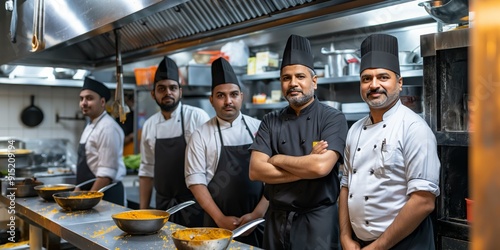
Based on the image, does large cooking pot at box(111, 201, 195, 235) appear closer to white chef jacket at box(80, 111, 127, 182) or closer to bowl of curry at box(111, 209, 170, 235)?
bowl of curry at box(111, 209, 170, 235)

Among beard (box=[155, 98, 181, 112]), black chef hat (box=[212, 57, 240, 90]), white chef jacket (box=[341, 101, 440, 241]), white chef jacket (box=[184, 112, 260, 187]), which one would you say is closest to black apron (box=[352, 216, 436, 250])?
white chef jacket (box=[341, 101, 440, 241])

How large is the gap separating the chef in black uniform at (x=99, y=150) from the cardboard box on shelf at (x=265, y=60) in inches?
60.1

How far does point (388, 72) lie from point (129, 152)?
16.9 ft

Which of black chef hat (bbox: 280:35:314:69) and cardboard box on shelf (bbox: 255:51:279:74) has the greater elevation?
cardboard box on shelf (bbox: 255:51:279:74)

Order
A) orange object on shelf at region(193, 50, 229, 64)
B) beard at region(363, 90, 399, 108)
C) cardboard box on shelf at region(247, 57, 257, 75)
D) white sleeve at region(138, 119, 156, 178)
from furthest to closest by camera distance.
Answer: orange object on shelf at region(193, 50, 229, 64) < cardboard box on shelf at region(247, 57, 257, 75) < white sleeve at region(138, 119, 156, 178) < beard at region(363, 90, 399, 108)

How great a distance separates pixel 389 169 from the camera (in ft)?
6.73

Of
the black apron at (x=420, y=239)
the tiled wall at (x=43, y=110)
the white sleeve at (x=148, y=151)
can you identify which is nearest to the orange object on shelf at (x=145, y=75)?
the tiled wall at (x=43, y=110)

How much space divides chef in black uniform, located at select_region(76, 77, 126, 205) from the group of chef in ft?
1.83

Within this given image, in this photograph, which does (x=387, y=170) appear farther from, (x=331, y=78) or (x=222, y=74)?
(x=331, y=78)

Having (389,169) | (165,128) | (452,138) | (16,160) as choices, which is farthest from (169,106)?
(16,160)

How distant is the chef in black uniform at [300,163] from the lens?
235 centimetres

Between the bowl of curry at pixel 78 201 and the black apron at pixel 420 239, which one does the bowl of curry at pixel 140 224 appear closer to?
the bowl of curry at pixel 78 201

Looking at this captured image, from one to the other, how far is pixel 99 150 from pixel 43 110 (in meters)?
2.55

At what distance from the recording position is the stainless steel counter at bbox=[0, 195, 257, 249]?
6.38 ft
